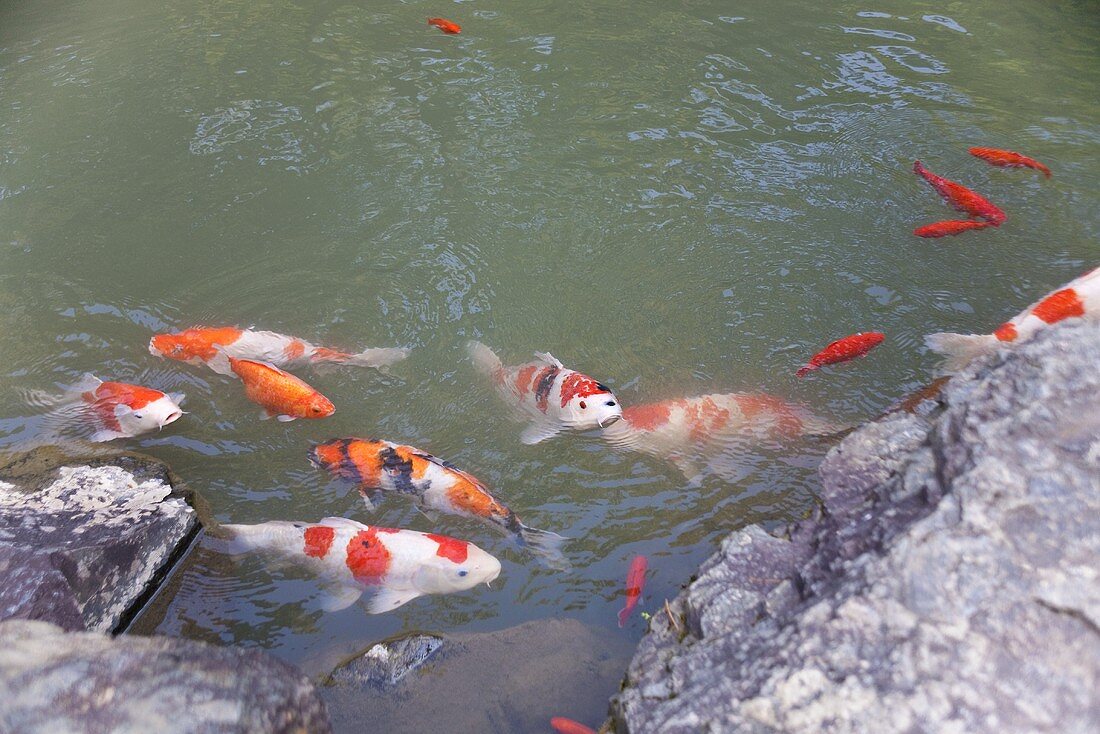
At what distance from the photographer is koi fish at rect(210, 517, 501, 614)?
13.9ft

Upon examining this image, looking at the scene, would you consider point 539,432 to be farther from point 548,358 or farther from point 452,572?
point 452,572

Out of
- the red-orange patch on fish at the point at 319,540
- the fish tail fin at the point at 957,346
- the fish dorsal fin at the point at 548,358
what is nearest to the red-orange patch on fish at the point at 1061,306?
the fish tail fin at the point at 957,346

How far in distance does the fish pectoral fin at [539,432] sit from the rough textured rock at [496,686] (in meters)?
1.36

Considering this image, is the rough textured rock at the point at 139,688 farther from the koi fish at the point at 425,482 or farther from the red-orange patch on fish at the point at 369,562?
the koi fish at the point at 425,482

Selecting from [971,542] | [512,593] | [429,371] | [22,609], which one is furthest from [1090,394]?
[22,609]

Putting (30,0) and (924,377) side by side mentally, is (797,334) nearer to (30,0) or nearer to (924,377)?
(924,377)

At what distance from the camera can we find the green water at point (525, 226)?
479 centimetres

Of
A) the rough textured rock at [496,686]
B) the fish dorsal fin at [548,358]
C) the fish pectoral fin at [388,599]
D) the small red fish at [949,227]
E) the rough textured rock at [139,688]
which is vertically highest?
the rough textured rock at [139,688]

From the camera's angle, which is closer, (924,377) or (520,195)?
(924,377)

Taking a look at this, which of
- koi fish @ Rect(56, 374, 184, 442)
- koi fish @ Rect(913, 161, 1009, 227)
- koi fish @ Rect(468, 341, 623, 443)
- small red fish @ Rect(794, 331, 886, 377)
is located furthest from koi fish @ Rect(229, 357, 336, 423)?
koi fish @ Rect(913, 161, 1009, 227)

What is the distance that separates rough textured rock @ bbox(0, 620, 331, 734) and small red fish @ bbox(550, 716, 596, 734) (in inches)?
39.0

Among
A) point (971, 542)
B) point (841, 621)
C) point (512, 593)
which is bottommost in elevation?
point (512, 593)

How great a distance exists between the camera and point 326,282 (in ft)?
21.0

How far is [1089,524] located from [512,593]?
2.61m
